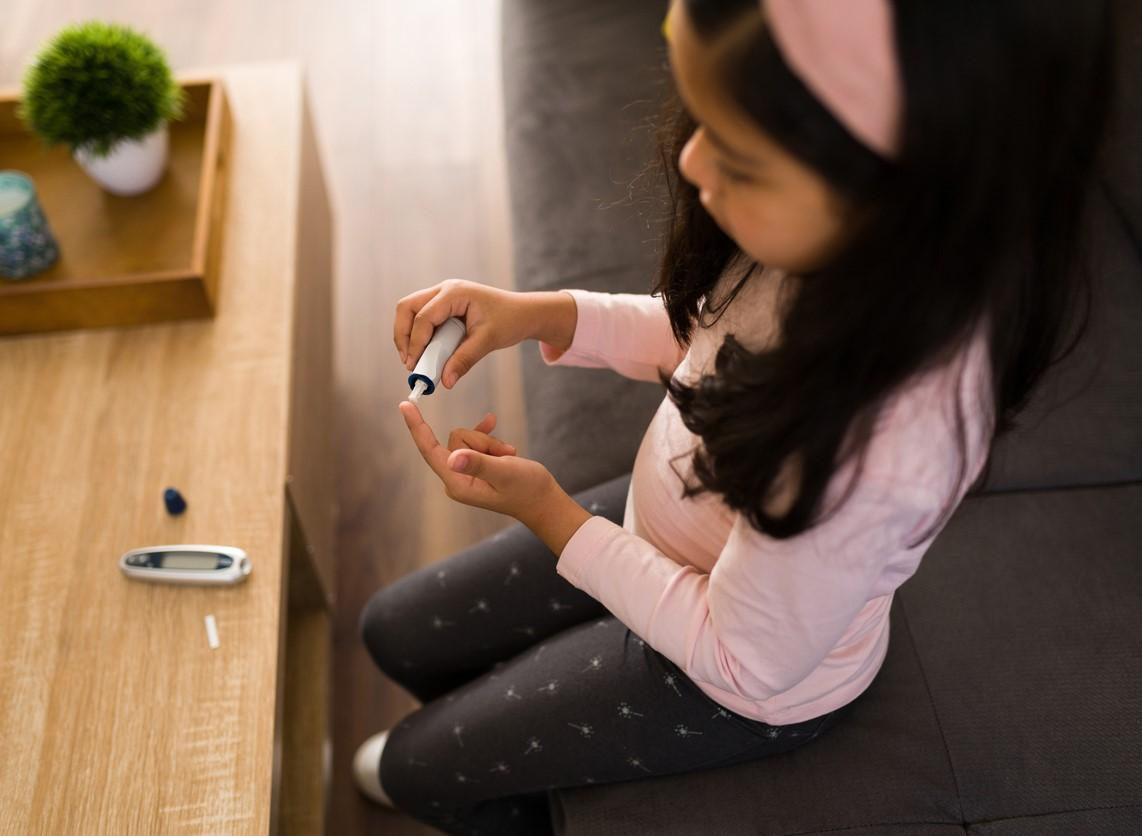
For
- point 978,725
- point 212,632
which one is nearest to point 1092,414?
point 978,725

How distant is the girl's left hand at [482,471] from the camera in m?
0.79

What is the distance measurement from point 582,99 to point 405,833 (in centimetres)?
111

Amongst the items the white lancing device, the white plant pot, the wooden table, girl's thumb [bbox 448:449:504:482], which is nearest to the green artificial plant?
the white plant pot

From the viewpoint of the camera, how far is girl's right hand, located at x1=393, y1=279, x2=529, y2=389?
0.88m

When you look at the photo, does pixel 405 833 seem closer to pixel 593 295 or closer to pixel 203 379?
pixel 203 379

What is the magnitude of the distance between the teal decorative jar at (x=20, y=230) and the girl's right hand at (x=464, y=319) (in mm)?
528

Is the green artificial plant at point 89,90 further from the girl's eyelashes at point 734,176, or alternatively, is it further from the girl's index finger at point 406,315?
the girl's eyelashes at point 734,176

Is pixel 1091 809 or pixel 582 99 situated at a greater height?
pixel 582 99

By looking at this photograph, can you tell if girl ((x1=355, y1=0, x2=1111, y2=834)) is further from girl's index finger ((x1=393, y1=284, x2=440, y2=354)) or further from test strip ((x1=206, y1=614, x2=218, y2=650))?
test strip ((x1=206, y1=614, x2=218, y2=650))

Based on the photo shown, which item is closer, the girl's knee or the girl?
the girl

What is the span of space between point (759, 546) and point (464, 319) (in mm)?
392

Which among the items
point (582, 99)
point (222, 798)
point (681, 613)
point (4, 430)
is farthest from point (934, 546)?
point (4, 430)

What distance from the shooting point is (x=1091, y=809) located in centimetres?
88

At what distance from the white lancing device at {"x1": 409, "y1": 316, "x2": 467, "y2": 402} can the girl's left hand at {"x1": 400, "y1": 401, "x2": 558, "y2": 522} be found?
0.10 ft
